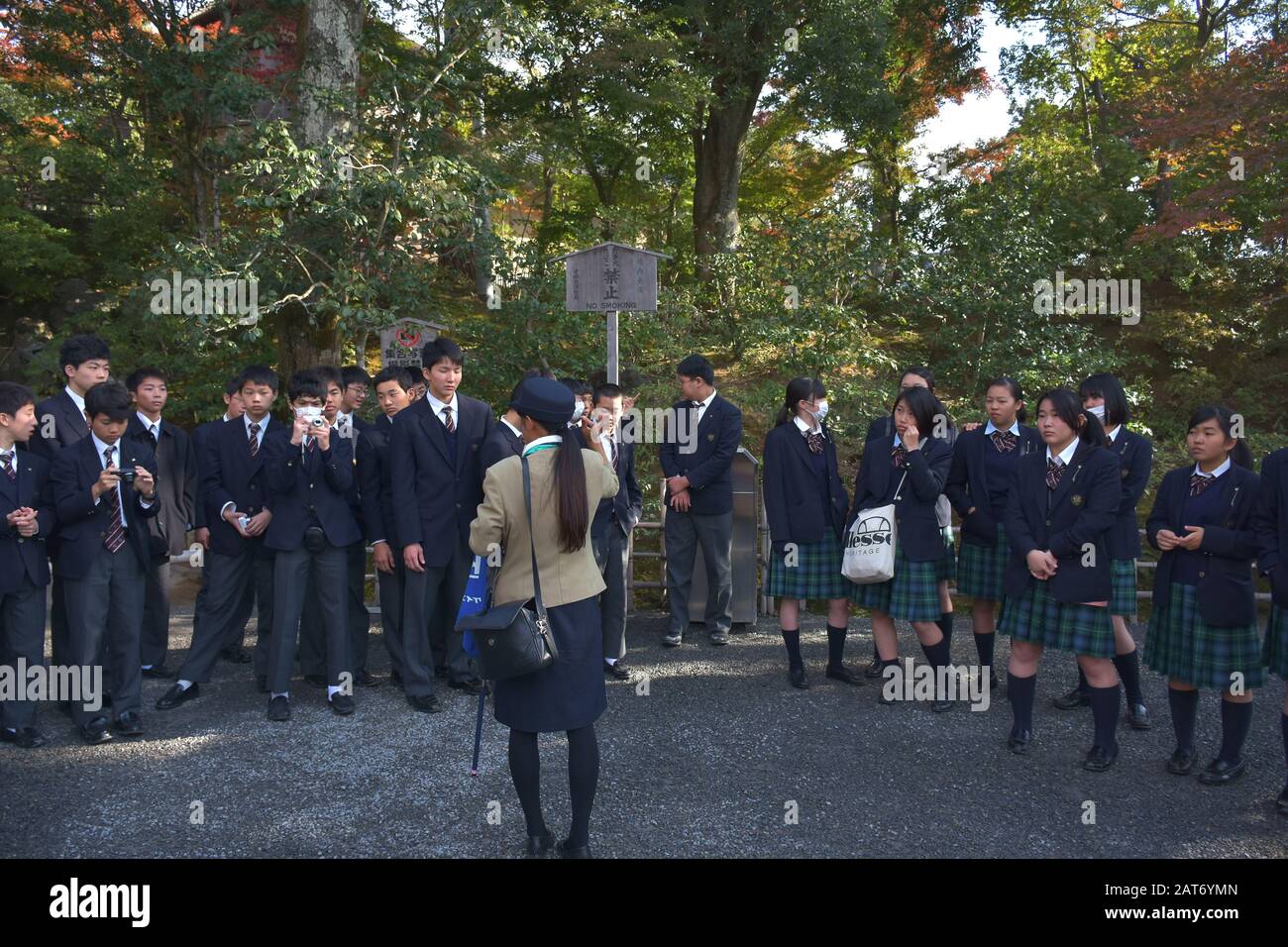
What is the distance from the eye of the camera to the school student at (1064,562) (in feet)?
14.7

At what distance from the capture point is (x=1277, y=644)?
4.25 metres

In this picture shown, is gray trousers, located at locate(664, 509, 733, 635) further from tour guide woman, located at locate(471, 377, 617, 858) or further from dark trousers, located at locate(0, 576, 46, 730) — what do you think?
dark trousers, located at locate(0, 576, 46, 730)

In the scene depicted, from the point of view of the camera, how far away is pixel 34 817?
13.2 feet

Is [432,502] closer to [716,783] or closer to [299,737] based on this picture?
[299,737]

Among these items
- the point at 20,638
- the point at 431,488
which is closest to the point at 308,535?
the point at 431,488

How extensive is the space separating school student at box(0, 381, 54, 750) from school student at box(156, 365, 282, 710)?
29.9 inches

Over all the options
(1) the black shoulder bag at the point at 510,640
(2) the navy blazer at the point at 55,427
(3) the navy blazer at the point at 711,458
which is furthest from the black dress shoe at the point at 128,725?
(3) the navy blazer at the point at 711,458

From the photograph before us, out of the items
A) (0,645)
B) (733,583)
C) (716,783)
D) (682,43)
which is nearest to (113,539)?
(0,645)

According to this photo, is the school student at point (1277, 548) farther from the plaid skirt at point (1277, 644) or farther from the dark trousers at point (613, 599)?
the dark trousers at point (613, 599)

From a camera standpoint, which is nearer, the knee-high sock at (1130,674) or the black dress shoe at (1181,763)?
the black dress shoe at (1181,763)

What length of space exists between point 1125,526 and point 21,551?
5997 mm

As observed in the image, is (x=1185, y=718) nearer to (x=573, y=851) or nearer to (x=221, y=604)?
(x=573, y=851)

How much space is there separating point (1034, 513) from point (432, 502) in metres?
3.37

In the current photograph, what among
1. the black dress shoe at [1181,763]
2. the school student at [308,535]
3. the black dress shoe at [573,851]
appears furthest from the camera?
the school student at [308,535]
